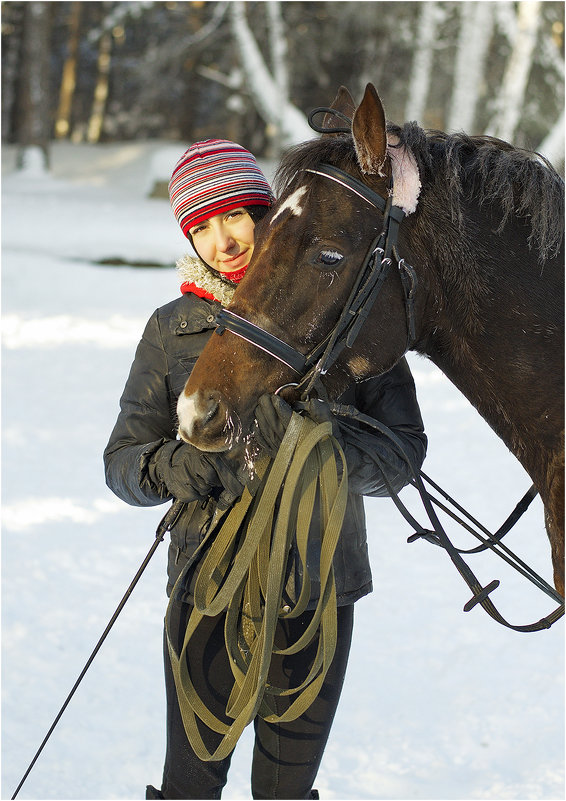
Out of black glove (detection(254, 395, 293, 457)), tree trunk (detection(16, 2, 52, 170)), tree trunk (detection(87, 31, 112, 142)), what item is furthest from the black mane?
tree trunk (detection(87, 31, 112, 142))

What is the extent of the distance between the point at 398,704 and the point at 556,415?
226 cm

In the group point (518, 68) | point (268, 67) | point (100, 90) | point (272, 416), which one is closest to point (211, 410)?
point (272, 416)

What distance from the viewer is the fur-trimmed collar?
6.24 feet

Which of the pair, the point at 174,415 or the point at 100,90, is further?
the point at 100,90

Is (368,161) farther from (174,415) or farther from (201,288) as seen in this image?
(174,415)

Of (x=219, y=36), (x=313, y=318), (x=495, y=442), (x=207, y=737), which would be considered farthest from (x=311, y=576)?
(x=219, y=36)

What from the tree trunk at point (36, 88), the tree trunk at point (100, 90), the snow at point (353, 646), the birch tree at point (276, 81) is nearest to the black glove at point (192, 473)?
the snow at point (353, 646)

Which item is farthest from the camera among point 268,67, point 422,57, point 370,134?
point 268,67

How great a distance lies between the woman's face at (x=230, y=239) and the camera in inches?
73.7

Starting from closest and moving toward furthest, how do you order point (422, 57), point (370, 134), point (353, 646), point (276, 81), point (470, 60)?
point (370, 134) < point (353, 646) < point (470, 60) < point (422, 57) < point (276, 81)

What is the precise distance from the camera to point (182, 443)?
180cm

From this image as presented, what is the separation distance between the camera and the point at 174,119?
92.1ft

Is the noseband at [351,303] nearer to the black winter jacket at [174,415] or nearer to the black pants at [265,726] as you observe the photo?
the black winter jacket at [174,415]

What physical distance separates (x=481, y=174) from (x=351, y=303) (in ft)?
1.28
